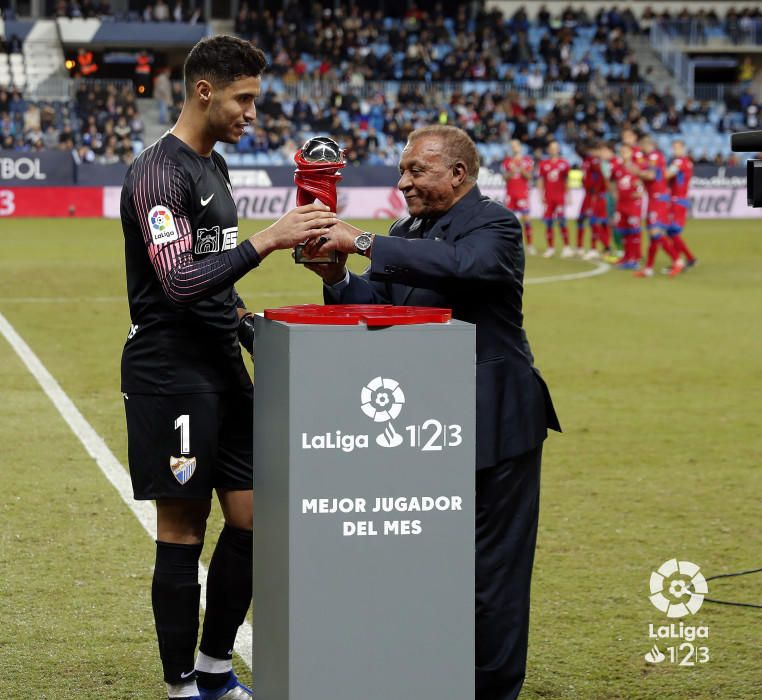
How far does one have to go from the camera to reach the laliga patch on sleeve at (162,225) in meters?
3.88

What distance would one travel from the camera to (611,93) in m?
41.5

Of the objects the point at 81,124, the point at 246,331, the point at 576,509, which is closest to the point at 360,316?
→ the point at 246,331

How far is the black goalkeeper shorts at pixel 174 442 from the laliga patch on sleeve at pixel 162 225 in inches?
21.7

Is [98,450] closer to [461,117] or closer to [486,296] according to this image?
[486,296]

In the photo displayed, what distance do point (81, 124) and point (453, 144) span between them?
110 ft

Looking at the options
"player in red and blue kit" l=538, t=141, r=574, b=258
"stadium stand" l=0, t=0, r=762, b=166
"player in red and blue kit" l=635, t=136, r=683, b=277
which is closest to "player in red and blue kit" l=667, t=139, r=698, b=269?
"player in red and blue kit" l=635, t=136, r=683, b=277

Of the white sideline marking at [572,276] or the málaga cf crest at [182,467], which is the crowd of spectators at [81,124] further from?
the málaga cf crest at [182,467]

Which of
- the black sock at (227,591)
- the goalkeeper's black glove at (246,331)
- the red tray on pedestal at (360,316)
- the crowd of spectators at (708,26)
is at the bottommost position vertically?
the black sock at (227,591)

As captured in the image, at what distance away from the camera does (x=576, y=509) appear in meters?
7.12

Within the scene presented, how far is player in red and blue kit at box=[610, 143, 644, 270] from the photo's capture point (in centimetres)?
2048

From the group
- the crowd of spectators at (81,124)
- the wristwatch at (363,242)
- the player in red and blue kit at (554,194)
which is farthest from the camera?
the crowd of spectators at (81,124)

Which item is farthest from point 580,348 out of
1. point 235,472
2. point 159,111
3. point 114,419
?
point 159,111

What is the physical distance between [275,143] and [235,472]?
31910mm

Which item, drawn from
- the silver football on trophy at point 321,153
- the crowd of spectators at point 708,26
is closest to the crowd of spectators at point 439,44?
the crowd of spectators at point 708,26
